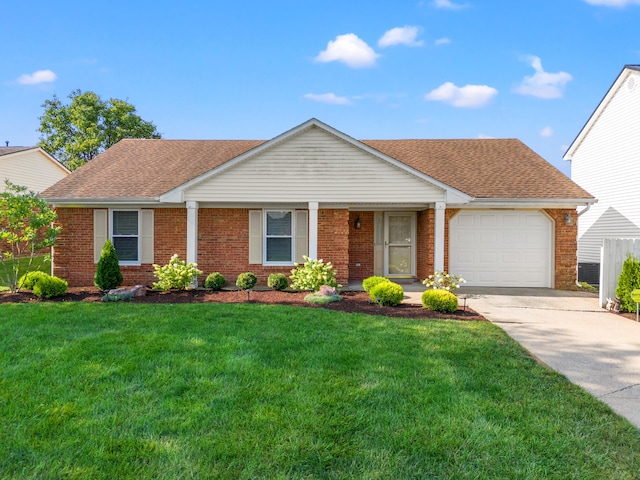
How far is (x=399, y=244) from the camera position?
1324 centimetres

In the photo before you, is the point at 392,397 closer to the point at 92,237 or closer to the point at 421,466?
the point at 421,466

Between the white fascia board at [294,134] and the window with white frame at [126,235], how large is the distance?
184 cm

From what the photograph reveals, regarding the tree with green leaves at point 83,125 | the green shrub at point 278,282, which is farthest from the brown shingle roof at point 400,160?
the tree with green leaves at point 83,125

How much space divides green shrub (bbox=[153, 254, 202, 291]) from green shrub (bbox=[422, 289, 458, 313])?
20.4ft

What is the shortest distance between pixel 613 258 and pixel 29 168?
28069 millimetres

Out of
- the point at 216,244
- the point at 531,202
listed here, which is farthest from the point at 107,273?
the point at 531,202

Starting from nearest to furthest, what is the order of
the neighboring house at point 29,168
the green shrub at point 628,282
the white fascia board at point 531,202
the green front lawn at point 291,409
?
the green front lawn at point 291,409 < the green shrub at point 628,282 < the white fascia board at point 531,202 < the neighboring house at point 29,168

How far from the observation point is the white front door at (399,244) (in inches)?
521

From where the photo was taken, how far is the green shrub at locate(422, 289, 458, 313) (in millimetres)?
8133

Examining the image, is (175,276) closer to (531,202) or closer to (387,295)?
(387,295)

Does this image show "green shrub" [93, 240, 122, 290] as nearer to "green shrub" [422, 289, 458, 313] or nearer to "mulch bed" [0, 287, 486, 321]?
"mulch bed" [0, 287, 486, 321]

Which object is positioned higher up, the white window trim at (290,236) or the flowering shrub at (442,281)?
the white window trim at (290,236)

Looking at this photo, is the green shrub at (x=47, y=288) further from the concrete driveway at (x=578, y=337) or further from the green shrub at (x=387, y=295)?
the concrete driveway at (x=578, y=337)

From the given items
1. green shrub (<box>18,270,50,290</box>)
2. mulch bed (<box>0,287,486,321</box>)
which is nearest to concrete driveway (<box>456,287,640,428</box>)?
mulch bed (<box>0,287,486,321</box>)
